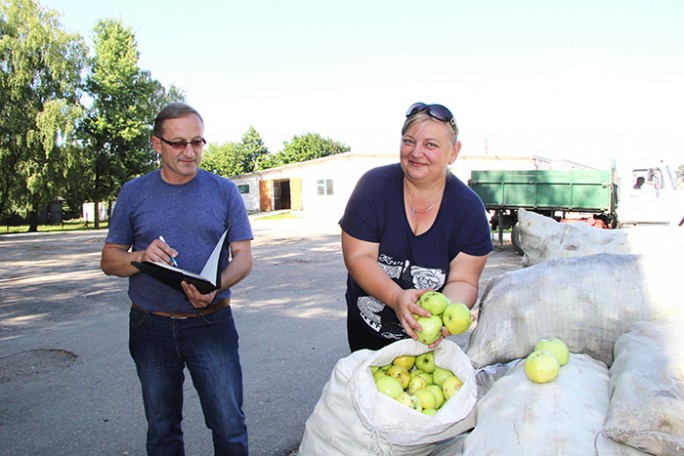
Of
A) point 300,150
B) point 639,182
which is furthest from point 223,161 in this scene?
point 639,182

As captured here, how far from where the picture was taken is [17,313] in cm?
716

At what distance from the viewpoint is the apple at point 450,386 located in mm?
2035

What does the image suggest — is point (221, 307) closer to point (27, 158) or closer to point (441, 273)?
point (441, 273)

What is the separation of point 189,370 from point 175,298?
1.12ft

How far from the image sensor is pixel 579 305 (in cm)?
264

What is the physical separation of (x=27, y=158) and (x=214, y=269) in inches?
1127

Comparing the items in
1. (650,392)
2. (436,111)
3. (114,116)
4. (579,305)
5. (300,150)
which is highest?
(114,116)

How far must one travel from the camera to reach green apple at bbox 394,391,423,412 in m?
1.96

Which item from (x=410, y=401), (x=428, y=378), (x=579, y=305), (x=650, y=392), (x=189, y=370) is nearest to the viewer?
(x=650, y=392)

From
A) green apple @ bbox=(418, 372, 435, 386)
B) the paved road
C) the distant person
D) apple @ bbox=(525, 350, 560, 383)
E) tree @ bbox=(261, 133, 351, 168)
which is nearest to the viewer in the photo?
apple @ bbox=(525, 350, 560, 383)

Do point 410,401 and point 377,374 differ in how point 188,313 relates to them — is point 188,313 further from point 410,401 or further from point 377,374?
point 410,401

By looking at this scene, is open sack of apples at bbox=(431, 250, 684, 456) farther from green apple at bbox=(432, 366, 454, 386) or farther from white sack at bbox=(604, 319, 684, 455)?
green apple at bbox=(432, 366, 454, 386)

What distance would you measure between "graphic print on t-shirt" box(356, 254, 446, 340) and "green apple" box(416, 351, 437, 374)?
0.23 metres

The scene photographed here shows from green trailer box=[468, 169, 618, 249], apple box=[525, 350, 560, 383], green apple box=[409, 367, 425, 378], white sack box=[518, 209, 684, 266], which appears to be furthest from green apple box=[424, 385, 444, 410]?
green trailer box=[468, 169, 618, 249]
